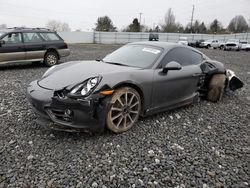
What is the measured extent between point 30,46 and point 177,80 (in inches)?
254

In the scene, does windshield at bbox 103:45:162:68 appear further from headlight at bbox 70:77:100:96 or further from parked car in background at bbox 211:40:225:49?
parked car in background at bbox 211:40:225:49

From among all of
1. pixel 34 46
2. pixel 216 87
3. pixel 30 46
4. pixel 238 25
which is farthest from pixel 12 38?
pixel 238 25

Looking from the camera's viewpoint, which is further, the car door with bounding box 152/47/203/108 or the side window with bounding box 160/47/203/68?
the side window with bounding box 160/47/203/68

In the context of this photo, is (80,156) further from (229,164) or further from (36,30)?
(36,30)

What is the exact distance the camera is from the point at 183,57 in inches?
171

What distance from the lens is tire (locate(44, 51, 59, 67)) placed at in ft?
29.2

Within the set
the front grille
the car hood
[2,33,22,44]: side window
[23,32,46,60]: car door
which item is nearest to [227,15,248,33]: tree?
[23,32,46,60]: car door

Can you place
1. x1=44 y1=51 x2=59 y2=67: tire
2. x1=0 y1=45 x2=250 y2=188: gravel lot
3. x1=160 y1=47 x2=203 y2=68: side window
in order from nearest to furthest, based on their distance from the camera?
1. x1=0 y1=45 x2=250 y2=188: gravel lot
2. x1=160 y1=47 x2=203 y2=68: side window
3. x1=44 y1=51 x2=59 y2=67: tire

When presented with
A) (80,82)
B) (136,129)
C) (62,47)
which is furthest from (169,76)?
(62,47)

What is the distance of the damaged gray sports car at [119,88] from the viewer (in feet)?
9.39

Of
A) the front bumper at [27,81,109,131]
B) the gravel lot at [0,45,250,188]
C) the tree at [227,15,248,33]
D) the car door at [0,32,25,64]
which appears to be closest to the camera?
the gravel lot at [0,45,250,188]

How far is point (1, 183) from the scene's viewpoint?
219cm

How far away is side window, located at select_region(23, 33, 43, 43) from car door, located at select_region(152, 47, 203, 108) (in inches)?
246

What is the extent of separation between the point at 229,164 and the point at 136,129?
138 cm
